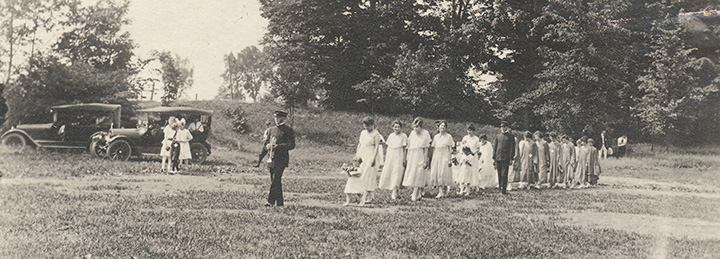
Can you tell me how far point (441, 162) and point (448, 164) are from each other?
0.17 metres

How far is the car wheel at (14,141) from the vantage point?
1300 cm

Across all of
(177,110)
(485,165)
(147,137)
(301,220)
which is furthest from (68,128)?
(485,165)

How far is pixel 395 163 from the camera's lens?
11.0 metres

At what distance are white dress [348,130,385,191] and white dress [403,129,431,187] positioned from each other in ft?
3.47

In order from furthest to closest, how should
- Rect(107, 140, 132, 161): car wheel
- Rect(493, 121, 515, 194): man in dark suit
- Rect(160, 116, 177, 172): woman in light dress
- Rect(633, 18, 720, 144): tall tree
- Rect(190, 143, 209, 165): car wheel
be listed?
Rect(633, 18, 720, 144): tall tree
Rect(190, 143, 209, 165): car wheel
Rect(107, 140, 132, 161): car wheel
Rect(160, 116, 177, 172): woman in light dress
Rect(493, 121, 515, 194): man in dark suit

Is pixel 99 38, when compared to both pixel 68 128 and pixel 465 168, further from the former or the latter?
pixel 465 168

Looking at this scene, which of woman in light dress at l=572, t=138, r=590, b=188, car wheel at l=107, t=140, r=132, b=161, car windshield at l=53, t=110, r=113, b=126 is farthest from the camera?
woman in light dress at l=572, t=138, r=590, b=188

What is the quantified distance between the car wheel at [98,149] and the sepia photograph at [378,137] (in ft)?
0.14

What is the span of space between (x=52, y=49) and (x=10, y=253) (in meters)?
5.28

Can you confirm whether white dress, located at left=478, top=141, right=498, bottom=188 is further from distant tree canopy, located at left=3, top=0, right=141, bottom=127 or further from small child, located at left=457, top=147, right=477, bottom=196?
distant tree canopy, located at left=3, top=0, right=141, bottom=127

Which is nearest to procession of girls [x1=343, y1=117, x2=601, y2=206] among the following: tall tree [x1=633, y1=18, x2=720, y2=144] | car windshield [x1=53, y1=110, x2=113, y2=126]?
tall tree [x1=633, y1=18, x2=720, y2=144]

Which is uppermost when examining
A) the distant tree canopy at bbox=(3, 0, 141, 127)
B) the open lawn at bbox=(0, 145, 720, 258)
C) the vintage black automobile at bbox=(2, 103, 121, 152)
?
the distant tree canopy at bbox=(3, 0, 141, 127)

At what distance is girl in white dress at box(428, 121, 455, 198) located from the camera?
11.9 metres

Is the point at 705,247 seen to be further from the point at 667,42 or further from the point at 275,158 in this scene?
the point at 667,42
